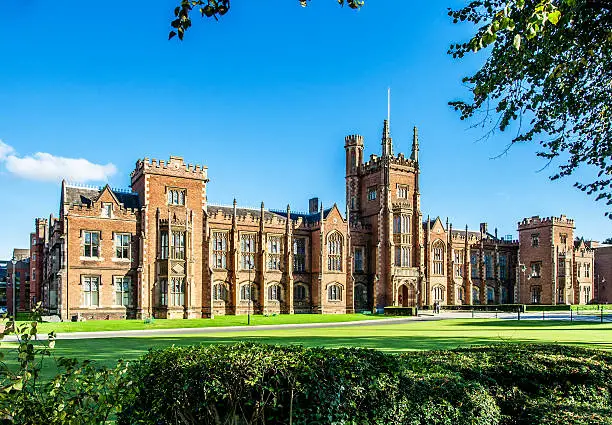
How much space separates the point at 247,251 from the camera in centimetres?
5403

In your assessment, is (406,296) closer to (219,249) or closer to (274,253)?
(274,253)

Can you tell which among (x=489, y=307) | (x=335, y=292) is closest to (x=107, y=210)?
(x=335, y=292)

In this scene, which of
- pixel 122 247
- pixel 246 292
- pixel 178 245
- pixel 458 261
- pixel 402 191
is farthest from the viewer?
pixel 458 261

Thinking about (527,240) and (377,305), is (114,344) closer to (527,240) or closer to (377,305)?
(377,305)

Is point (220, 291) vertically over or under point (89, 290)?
under

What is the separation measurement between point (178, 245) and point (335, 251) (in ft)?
61.0

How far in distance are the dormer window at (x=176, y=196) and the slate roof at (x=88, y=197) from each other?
2.96 meters

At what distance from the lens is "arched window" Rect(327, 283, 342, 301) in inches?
2250

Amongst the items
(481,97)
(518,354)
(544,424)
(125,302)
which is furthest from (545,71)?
(125,302)

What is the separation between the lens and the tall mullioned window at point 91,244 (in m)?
43.0

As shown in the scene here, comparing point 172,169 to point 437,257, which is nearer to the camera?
point 172,169

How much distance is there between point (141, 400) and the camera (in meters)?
6.88

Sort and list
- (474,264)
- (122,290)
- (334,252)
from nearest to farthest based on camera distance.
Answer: (122,290) < (334,252) < (474,264)

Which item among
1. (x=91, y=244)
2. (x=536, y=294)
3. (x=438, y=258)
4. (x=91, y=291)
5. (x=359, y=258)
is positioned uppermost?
(x=91, y=244)
